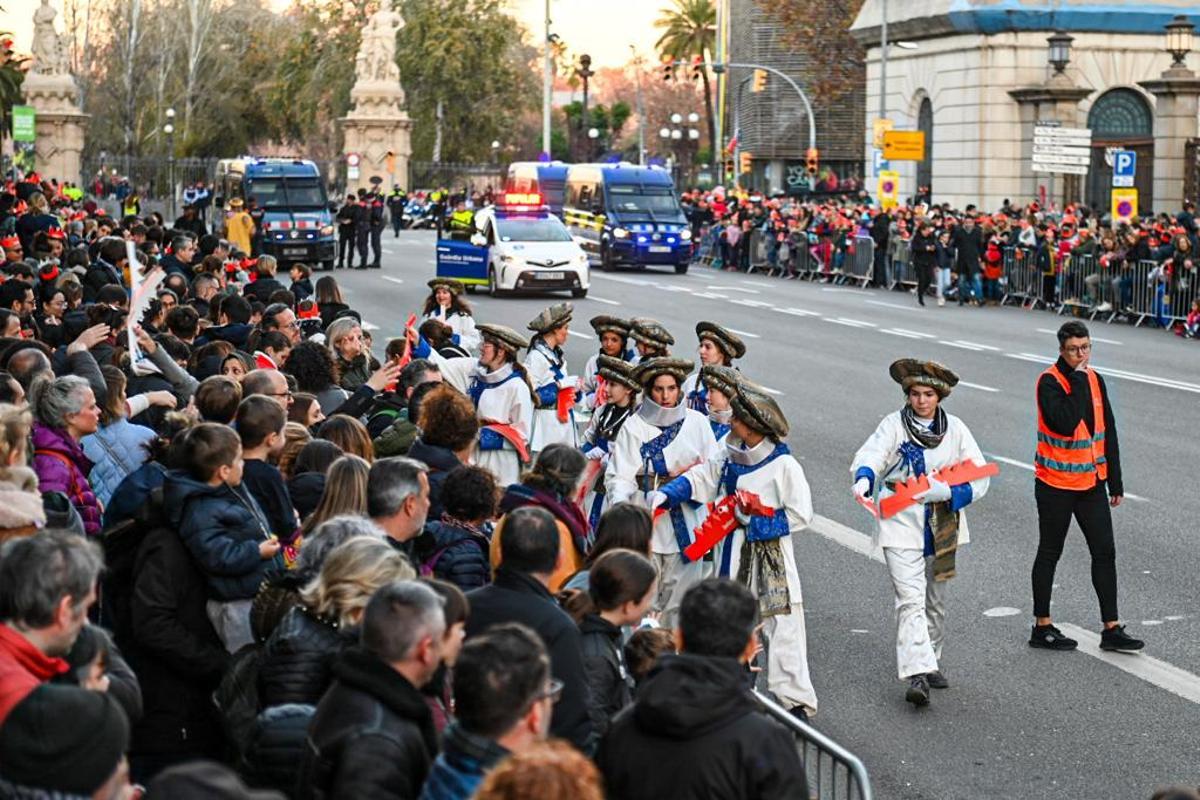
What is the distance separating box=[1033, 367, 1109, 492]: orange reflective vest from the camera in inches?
436

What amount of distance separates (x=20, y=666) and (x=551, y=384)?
319 inches

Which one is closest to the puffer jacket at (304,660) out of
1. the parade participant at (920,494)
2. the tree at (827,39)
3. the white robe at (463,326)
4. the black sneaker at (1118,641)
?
the parade participant at (920,494)

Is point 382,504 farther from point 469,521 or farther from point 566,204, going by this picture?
point 566,204

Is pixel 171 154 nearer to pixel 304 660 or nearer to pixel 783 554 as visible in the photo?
pixel 783 554

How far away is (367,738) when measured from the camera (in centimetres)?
495

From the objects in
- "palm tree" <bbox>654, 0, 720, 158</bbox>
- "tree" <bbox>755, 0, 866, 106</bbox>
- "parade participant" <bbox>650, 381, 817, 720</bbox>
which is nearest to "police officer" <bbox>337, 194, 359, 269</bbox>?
"tree" <bbox>755, 0, 866, 106</bbox>

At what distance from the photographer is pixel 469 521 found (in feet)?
24.3

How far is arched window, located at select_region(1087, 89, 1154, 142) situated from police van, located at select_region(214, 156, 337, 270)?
1802 centimetres

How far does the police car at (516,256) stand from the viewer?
118 ft

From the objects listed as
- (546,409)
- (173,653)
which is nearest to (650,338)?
(546,409)

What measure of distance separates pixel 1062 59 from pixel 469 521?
127ft

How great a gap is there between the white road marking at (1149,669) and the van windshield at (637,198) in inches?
1383

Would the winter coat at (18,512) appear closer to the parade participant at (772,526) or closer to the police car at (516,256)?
the parade participant at (772,526)

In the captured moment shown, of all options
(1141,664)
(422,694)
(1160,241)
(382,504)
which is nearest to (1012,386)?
(1160,241)
